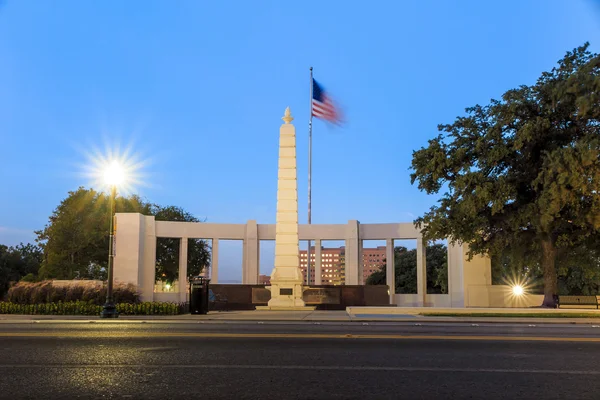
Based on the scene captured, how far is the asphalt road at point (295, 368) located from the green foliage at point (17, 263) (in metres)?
38.5

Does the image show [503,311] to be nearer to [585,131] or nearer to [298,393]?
[585,131]

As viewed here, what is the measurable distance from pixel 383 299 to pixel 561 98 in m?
15.3

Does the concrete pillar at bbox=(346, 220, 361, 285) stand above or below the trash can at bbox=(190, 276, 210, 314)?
above

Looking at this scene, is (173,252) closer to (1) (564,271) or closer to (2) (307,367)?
(1) (564,271)

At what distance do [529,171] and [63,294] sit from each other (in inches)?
930

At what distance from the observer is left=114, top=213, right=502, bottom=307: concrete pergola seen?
3844 cm

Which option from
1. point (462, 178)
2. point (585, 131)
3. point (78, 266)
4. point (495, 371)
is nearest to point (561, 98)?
point (585, 131)

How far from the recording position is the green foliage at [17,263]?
45.8 m

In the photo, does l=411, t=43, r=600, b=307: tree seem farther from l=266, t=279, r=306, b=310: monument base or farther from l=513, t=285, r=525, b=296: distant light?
l=266, t=279, r=306, b=310: monument base

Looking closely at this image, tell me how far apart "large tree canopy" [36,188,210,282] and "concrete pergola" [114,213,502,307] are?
31.9ft

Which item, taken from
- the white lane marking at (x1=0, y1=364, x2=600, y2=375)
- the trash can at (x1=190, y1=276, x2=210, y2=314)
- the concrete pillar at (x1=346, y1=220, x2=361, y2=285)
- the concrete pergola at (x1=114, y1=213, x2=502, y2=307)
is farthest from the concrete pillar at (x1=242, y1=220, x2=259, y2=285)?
the white lane marking at (x1=0, y1=364, x2=600, y2=375)

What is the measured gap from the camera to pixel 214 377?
22.2 ft

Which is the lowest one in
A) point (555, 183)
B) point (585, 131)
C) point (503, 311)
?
point (503, 311)

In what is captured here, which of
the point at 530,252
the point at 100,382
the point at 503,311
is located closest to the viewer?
→ the point at 100,382
